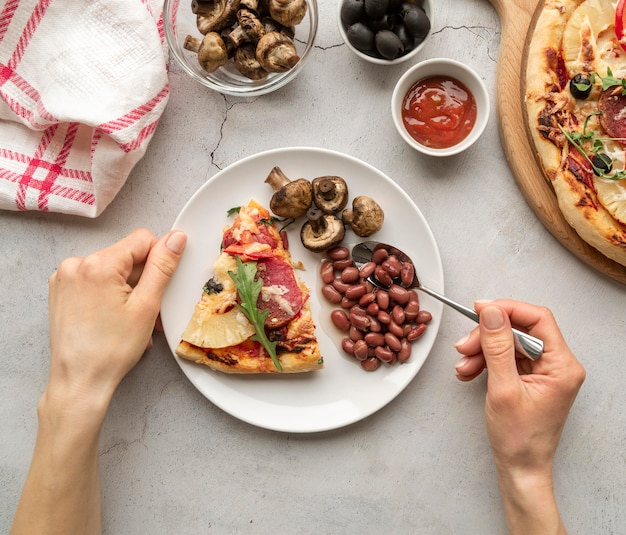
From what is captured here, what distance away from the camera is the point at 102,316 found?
3115 millimetres

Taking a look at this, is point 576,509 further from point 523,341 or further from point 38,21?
point 38,21

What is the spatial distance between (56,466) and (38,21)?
2.50 metres

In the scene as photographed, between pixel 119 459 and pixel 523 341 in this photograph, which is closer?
pixel 523 341

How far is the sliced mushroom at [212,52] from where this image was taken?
324cm

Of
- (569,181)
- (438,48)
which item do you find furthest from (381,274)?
(438,48)

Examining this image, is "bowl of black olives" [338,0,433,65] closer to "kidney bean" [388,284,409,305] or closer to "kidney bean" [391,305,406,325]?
"kidney bean" [388,284,409,305]

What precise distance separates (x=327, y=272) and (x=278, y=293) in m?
0.32

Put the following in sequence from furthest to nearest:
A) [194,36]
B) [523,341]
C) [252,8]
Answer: [194,36] < [252,8] < [523,341]

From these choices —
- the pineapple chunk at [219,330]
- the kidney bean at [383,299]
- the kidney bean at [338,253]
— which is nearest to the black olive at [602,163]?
the kidney bean at [383,299]

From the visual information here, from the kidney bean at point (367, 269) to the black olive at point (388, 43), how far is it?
1.18 meters

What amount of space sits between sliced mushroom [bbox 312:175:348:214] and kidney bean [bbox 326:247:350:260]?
0.71 ft

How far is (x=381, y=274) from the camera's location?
3289 mm

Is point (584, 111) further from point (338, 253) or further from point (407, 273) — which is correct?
point (338, 253)

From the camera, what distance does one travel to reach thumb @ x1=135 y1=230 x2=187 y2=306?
3189 mm
